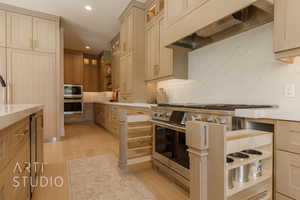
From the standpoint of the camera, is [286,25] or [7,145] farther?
[286,25]

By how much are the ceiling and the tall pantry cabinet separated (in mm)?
244

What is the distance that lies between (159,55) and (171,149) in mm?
1695

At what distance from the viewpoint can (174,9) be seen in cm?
190

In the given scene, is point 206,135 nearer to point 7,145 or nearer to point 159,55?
point 7,145

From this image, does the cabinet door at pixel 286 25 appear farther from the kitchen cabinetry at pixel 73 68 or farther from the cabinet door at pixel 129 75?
the kitchen cabinetry at pixel 73 68

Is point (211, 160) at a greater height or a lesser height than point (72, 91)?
lesser

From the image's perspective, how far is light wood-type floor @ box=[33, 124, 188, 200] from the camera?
5.19 ft

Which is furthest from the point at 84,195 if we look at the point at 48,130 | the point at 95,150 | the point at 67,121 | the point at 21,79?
the point at 67,121

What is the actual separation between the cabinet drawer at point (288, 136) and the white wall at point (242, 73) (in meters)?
0.27

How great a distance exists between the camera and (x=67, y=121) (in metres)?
6.17

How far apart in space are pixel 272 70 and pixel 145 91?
7.52 ft

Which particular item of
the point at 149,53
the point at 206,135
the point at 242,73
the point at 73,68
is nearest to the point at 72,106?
the point at 73,68

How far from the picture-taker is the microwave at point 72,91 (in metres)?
5.67

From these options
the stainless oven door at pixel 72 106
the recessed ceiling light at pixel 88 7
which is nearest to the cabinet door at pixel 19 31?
the recessed ceiling light at pixel 88 7
